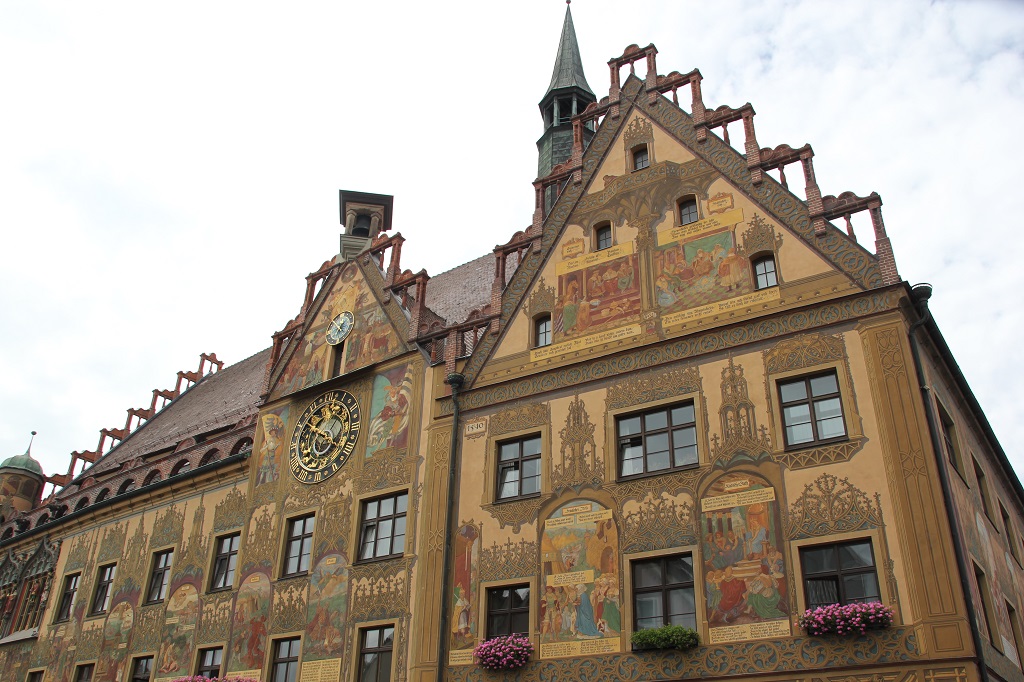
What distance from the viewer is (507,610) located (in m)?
15.1

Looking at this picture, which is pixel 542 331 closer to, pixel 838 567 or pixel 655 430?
pixel 655 430

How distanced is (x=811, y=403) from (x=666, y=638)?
13.1 feet

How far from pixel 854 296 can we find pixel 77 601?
66.3 feet

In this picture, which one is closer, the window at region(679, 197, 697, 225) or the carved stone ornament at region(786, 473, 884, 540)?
the carved stone ornament at region(786, 473, 884, 540)

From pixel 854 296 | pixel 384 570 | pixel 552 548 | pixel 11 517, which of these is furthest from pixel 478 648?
pixel 11 517

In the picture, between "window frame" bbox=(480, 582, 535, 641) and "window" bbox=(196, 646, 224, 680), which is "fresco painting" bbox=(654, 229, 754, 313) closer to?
"window frame" bbox=(480, 582, 535, 641)

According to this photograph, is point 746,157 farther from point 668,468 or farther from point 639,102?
point 668,468

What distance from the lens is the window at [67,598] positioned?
24.1 m

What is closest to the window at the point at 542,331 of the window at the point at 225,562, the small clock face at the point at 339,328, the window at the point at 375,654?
the small clock face at the point at 339,328

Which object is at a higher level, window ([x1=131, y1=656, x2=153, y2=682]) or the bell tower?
the bell tower

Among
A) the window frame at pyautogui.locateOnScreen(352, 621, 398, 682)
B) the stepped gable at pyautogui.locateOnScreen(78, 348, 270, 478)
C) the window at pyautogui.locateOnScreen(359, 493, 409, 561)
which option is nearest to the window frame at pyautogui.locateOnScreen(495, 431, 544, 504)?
the window at pyautogui.locateOnScreen(359, 493, 409, 561)

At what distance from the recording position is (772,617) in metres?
12.5

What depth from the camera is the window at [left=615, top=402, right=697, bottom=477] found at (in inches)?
573

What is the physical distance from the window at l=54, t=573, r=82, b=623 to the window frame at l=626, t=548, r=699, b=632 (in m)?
16.6
